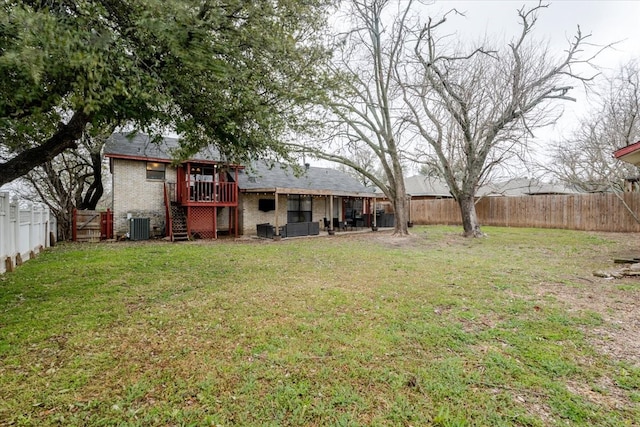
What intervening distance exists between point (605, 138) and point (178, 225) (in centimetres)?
2324

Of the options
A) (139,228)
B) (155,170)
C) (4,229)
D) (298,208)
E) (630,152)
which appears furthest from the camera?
(298,208)

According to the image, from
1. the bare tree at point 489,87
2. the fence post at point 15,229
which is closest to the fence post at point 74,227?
the fence post at point 15,229

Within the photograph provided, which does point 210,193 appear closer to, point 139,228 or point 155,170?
point 155,170

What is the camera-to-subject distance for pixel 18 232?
7863 millimetres

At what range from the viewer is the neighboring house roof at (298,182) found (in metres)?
15.3

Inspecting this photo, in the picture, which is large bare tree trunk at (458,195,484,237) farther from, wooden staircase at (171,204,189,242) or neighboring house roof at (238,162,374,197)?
wooden staircase at (171,204,189,242)

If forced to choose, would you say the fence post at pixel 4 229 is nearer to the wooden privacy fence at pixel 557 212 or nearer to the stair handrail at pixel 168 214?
the stair handrail at pixel 168 214

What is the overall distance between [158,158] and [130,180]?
1.63m

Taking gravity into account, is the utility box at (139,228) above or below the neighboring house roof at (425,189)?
below

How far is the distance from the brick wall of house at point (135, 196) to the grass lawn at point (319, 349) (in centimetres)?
780

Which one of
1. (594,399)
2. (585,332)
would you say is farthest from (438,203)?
(594,399)

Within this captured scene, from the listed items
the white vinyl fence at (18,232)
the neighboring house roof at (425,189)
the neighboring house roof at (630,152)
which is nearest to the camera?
the white vinyl fence at (18,232)

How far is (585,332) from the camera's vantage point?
378 centimetres

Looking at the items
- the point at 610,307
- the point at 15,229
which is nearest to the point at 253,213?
the point at 15,229
